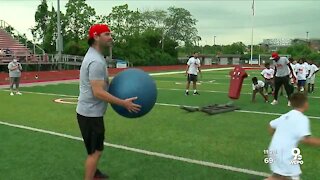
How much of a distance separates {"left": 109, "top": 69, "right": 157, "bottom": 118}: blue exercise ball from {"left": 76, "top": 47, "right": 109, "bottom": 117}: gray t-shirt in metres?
0.15

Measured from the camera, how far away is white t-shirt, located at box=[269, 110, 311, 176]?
3701 millimetres

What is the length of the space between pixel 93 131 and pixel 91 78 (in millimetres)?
646

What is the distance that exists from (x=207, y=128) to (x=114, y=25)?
53.1 meters

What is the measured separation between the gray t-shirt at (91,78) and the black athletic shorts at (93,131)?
60mm

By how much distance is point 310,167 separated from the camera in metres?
5.96

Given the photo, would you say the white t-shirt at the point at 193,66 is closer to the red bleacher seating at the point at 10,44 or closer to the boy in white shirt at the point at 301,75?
the boy in white shirt at the point at 301,75

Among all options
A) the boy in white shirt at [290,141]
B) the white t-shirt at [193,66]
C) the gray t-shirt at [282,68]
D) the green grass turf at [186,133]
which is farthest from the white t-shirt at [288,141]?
the white t-shirt at [193,66]

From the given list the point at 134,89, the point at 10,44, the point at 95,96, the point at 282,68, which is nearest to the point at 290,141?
the point at 134,89

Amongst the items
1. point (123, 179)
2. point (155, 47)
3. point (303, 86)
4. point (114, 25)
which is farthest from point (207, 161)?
point (155, 47)

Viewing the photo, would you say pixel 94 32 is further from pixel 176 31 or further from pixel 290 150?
pixel 176 31

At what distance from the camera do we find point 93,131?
15.8 feet

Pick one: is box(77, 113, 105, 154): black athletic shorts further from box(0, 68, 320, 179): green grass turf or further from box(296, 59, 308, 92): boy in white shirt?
box(296, 59, 308, 92): boy in white shirt

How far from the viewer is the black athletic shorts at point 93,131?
189 inches

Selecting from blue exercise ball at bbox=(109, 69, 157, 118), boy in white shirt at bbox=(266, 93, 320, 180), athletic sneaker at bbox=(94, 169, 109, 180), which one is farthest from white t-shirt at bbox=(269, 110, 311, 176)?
athletic sneaker at bbox=(94, 169, 109, 180)
